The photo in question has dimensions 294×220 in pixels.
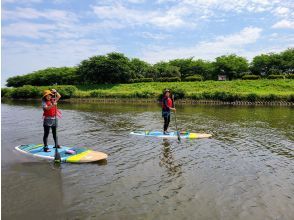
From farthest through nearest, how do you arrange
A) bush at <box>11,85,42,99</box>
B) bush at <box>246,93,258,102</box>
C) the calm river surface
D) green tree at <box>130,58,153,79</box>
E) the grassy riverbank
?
green tree at <box>130,58,153,79</box> < bush at <box>11,85,42,99</box> < the grassy riverbank < bush at <box>246,93,258,102</box> < the calm river surface

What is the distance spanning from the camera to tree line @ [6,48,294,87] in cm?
7312

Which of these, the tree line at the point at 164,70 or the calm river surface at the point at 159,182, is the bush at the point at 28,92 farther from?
the calm river surface at the point at 159,182

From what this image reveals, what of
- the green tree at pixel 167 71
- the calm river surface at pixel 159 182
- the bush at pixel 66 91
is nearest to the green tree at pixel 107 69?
the green tree at pixel 167 71

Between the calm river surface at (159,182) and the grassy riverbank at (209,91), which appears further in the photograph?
the grassy riverbank at (209,91)

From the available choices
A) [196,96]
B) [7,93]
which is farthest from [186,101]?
[7,93]

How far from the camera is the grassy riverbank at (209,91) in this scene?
47.5m

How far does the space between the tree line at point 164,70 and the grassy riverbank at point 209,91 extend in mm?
5777

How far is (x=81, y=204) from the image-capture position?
855cm

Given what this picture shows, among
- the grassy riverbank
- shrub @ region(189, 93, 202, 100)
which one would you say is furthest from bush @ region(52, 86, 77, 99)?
shrub @ region(189, 93, 202, 100)

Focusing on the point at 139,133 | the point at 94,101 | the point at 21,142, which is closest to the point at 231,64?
the point at 94,101

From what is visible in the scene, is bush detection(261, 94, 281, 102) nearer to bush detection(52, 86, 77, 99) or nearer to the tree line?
the tree line

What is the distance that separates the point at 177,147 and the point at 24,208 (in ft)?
30.0

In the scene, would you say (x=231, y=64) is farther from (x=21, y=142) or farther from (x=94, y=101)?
(x=21, y=142)

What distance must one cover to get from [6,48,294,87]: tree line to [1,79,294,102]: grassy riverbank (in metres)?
5.78
